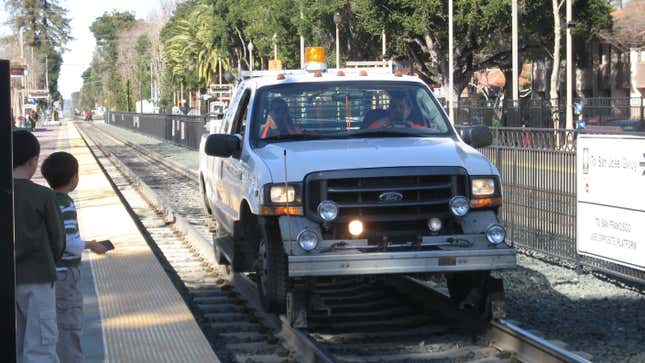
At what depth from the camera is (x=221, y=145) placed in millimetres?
9617

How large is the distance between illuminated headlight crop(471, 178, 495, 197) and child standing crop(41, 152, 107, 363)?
3.36 meters

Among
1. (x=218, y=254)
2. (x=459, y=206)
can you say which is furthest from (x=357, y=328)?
(x=218, y=254)

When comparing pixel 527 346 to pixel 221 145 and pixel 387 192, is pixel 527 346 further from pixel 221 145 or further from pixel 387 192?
pixel 221 145

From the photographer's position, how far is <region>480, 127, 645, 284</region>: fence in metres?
11.9

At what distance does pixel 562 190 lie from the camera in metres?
12.1

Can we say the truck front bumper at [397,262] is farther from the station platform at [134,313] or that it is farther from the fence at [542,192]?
the fence at [542,192]

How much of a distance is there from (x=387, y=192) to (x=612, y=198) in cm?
344

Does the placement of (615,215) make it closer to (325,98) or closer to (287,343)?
(325,98)

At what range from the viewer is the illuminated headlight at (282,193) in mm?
8234

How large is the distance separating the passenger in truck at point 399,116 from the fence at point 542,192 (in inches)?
77.2

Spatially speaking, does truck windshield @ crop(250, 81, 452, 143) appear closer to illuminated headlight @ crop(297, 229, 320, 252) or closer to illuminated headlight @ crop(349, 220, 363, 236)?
illuminated headlight @ crop(349, 220, 363, 236)

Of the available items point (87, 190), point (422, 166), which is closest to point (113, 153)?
point (87, 190)

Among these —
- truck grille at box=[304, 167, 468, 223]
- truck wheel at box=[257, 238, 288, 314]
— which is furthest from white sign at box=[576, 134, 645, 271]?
truck wheel at box=[257, 238, 288, 314]

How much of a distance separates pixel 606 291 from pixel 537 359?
3595 mm
